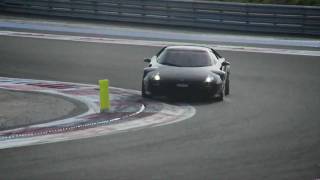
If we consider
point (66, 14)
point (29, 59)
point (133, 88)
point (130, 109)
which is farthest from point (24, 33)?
point (130, 109)

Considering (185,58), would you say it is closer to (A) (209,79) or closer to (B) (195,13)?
(A) (209,79)

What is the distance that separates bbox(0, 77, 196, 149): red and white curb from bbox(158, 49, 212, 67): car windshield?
1.11 meters

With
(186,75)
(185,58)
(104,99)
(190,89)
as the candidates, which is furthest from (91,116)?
(185,58)

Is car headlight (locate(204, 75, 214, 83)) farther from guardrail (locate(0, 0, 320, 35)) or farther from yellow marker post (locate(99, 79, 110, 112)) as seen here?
guardrail (locate(0, 0, 320, 35))

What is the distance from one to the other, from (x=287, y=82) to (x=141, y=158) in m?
10.8

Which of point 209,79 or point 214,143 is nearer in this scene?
point 214,143

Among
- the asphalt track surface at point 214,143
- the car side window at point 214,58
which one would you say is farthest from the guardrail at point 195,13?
the car side window at point 214,58

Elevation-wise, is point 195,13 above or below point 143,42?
above

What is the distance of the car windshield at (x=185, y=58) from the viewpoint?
19.8 m

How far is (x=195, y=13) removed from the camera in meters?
34.6

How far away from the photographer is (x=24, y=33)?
3388 centimetres

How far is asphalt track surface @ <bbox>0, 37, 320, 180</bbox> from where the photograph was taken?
11.0m

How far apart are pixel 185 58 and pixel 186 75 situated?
1264 millimetres

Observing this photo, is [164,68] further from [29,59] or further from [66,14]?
[66,14]
